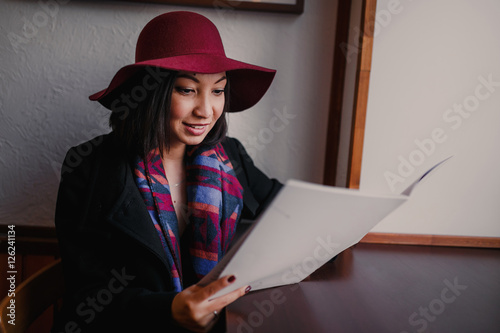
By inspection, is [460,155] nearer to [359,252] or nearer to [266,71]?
[359,252]

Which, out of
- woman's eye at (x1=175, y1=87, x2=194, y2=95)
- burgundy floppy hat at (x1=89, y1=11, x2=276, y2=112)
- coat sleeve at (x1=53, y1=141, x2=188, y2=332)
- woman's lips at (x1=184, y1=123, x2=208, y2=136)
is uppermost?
burgundy floppy hat at (x1=89, y1=11, x2=276, y2=112)

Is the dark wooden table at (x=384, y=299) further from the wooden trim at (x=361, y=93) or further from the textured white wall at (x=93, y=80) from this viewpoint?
the textured white wall at (x=93, y=80)

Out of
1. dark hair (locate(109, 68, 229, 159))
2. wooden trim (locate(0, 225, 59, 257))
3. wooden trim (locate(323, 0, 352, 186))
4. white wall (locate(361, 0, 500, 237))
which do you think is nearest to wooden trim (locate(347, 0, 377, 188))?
white wall (locate(361, 0, 500, 237))

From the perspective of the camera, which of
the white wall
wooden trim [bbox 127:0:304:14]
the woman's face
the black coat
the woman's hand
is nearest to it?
the woman's hand

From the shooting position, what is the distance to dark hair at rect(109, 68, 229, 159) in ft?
2.79

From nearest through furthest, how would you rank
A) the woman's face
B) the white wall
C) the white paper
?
the white paper, the woman's face, the white wall

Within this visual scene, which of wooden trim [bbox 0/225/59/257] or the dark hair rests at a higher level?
the dark hair

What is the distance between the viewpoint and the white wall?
3.28ft

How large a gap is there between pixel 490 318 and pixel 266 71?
723 mm

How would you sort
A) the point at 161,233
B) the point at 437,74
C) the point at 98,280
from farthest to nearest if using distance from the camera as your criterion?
1. the point at 437,74
2. the point at 161,233
3. the point at 98,280

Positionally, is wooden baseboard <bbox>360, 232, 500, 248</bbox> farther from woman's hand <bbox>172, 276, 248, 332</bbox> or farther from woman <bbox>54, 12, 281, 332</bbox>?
woman's hand <bbox>172, 276, 248, 332</bbox>

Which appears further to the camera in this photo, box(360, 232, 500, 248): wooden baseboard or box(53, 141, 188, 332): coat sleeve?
box(360, 232, 500, 248): wooden baseboard

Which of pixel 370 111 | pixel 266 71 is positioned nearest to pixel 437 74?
pixel 370 111

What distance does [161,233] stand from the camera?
0.91 m
